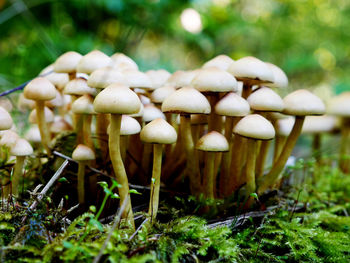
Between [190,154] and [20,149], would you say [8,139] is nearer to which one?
[20,149]

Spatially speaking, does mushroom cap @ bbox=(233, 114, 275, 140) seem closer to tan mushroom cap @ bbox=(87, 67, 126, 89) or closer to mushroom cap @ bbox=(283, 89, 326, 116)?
mushroom cap @ bbox=(283, 89, 326, 116)

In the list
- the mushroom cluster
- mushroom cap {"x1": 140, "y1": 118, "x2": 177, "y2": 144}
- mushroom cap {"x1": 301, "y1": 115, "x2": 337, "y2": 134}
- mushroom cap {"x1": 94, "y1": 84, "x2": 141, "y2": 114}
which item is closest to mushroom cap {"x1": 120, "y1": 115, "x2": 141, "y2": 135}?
the mushroom cluster

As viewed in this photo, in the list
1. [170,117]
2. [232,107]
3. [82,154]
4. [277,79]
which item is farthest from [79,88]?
[277,79]

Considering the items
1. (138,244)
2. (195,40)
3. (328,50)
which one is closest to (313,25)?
(328,50)

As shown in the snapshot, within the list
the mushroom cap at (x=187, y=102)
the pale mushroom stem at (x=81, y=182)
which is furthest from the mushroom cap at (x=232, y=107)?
the pale mushroom stem at (x=81, y=182)

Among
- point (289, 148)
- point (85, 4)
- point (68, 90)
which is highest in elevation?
point (85, 4)

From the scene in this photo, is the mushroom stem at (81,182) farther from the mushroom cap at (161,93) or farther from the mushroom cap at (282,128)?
the mushroom cap at (282,128)

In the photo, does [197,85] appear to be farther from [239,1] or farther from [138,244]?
[239,1]
